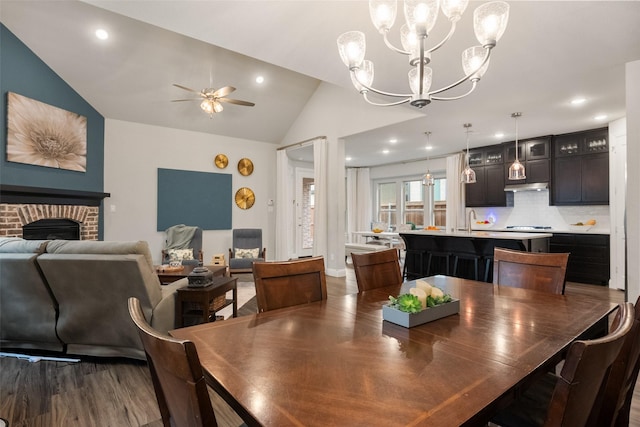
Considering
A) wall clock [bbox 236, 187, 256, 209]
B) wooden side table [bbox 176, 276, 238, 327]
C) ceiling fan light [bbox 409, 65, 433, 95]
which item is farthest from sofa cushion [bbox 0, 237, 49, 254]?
wall clock [bbox 236, 187, 256, 209]

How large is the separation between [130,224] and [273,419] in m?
→ 5.86

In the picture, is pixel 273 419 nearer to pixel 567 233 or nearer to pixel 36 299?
pixel 36 299

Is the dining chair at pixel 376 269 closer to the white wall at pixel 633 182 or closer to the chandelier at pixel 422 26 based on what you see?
the chandelier at pixel 422 26

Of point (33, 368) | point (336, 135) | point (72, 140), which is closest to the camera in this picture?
point (33, 368)

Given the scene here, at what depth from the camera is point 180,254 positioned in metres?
5.23

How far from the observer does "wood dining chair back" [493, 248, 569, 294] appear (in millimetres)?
1921

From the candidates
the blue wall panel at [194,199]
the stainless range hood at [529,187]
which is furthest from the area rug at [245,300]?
the stainless range hood at [529,187]

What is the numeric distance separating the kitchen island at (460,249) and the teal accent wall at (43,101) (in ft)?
17.3

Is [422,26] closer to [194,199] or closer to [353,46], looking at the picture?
[353,46]

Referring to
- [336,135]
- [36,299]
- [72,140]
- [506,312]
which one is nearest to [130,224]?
[72,140]

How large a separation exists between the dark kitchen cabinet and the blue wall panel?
619cm

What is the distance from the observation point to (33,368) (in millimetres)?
2395

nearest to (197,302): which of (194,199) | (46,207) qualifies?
(46,207)

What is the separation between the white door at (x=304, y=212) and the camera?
24.8ft
